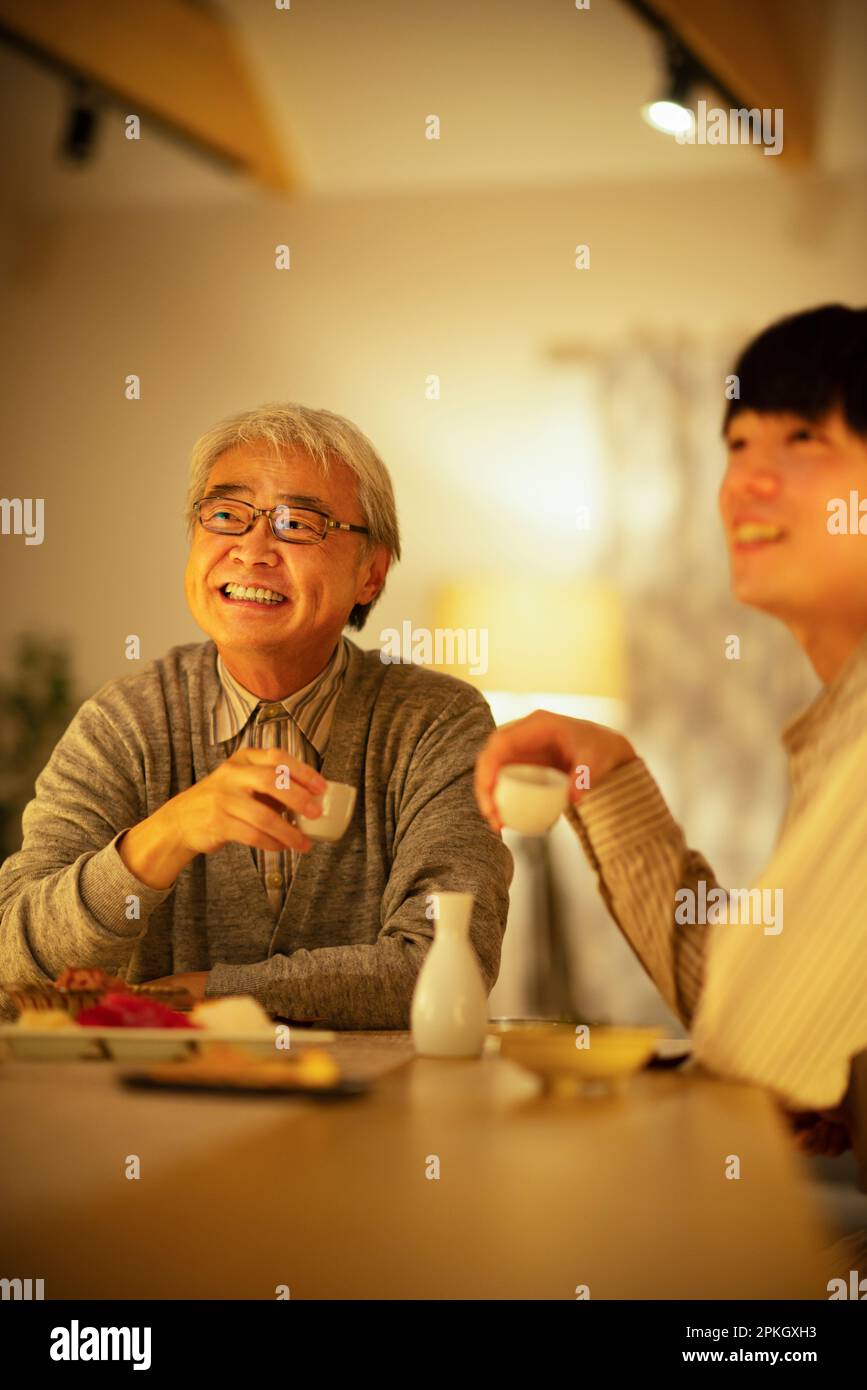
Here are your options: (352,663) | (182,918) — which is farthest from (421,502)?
(182,918)

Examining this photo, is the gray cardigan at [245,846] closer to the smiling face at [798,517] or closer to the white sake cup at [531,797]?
the white sake cup at [531,797]

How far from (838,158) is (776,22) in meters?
0.52

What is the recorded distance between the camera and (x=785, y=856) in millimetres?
1184

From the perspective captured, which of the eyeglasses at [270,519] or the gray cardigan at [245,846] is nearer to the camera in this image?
the gray cardigan at [245,846]

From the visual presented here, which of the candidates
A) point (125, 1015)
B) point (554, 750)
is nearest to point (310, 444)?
point (554, 750)

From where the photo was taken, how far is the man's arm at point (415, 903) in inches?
63.0

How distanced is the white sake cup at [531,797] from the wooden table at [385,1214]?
0.43m

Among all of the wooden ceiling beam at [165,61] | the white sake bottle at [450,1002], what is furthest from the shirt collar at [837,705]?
the wooden ceiling beam at [165,61]

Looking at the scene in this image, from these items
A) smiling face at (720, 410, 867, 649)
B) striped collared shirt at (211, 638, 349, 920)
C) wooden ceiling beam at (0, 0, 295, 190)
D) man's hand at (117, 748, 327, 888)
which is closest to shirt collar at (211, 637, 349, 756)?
striped collared shirt at (211, 638, 349, 920)

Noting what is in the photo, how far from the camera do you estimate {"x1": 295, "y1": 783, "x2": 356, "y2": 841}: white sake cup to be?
59.8 inches

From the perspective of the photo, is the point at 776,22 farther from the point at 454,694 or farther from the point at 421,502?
the point at 454,694

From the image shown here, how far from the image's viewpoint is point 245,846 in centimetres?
197

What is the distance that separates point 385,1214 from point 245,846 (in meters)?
1.19
